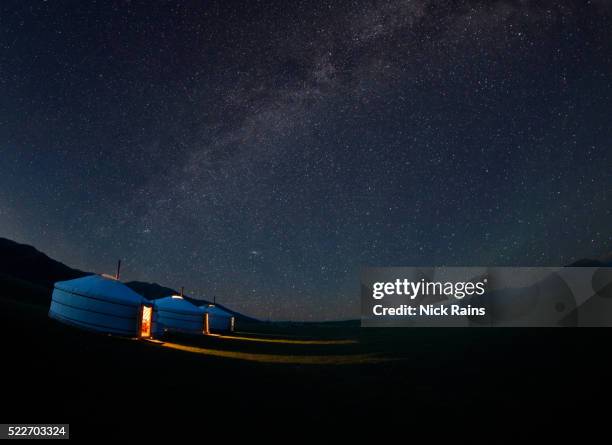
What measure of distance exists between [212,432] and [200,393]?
231 cm

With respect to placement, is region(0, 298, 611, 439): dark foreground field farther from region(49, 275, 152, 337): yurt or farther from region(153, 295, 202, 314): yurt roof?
region(153, 295, 202, 314): yurt roof

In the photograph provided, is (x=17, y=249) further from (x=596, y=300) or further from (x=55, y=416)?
(x=596, y=300)

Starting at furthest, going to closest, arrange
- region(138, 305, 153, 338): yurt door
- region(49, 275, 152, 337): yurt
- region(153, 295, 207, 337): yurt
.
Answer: region(153, 295, 207, 337): yurt → region(138, 305, 153, 338): yurt door → region(49, 275, 152, 337): yurt

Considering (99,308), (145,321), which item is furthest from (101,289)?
(145,321)

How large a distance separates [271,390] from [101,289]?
1249 centimetres

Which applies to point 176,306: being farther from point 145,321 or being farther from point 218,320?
point 145,321

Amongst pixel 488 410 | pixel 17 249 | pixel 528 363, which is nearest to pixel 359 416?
pixel 488 410

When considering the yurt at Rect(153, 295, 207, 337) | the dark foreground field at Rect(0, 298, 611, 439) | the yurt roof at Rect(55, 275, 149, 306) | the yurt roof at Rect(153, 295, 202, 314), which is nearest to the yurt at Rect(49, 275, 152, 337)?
the yurt roof at Rect(55, 275, 149, 306)

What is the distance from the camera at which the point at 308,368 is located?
10.6 meters

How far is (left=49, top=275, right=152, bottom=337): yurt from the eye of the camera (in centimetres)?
1473

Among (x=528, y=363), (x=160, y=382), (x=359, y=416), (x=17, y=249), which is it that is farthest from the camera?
(x=17, y=249)

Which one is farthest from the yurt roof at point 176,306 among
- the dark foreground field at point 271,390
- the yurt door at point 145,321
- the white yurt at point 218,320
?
the dark foreground field at point 271,390

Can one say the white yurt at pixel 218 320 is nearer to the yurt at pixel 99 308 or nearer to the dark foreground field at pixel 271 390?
the yurt at pixel 99 308

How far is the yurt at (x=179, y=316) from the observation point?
78.7 ft
